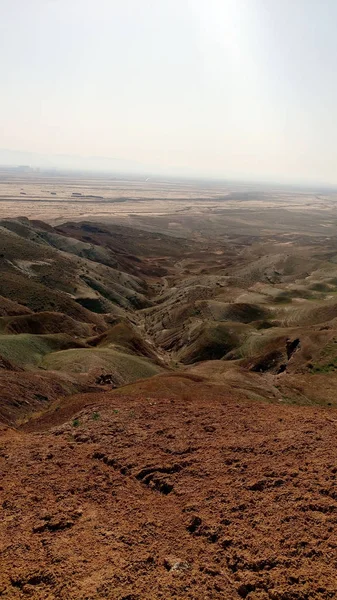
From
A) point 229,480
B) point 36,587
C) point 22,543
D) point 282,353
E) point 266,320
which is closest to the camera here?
point 36,587

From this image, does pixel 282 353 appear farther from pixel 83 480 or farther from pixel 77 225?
pixel 77 225

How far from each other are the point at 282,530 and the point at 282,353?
1466 inches

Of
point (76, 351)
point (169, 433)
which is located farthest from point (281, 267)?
point (169, 433)

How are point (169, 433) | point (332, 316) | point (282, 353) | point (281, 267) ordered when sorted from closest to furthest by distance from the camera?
point (169, 433) < point (282, 353) < point (332, 316) < point (281, 267)

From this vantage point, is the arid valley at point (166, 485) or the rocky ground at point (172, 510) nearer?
the rocky ground at point (172, 510)

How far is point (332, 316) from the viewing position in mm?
61688

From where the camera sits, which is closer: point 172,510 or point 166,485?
point 172,510

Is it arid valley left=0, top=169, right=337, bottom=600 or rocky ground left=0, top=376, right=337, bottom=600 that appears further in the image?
arid valley left=0, top=169, right=337, bottom=600

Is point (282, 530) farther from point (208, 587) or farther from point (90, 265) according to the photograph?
point (90, 265)

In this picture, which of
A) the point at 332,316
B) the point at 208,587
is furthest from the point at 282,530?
the point at 332,316

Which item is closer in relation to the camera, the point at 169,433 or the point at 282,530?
the point at 282,530

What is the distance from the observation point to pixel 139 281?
106 meters

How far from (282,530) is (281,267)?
11127 centimetres

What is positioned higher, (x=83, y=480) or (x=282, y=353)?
(x=83, y=480)
